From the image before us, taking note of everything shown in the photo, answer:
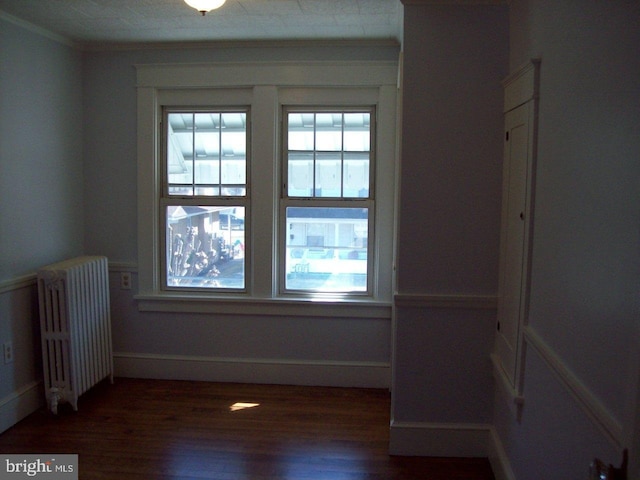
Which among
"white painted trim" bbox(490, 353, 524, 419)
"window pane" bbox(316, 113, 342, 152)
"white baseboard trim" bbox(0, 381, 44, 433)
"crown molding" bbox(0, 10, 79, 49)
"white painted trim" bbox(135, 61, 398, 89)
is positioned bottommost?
"white baseboard trim" bbox(0, 381, 44, 433)

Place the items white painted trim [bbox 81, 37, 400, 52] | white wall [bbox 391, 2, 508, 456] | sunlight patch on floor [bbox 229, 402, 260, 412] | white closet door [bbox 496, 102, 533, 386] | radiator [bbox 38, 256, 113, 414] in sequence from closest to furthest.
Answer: white closet door [bbox 496, 102, 533, 386] < white wall [bbox 391, 2, 508, 456] < radiator [bbox 38, 256, 113, 414] < sunlight patch on floor [bbox 229, 402, 260, 412] < white painted trim [bbox 81, 37, 400, 52]

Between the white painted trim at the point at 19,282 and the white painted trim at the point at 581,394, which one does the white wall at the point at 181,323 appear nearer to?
the white painted trim at the point at 19,282

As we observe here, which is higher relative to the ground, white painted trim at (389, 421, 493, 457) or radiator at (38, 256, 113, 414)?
radiator at (38, 256, 113, 414)

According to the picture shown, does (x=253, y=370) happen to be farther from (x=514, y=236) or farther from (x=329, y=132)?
(x=514, y=236)

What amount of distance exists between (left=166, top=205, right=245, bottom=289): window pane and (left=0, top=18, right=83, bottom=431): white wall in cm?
73

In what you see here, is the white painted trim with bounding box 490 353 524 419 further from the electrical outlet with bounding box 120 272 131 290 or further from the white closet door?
the electrical outlet with bounding box 120 272 131 290

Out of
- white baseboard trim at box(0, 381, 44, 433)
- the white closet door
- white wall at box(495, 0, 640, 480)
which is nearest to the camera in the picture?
white wall at box(495, 0, 640, 480)

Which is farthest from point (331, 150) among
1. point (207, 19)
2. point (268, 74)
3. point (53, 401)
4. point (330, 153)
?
point (53, 401)

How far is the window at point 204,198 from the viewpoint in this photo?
3902 mm

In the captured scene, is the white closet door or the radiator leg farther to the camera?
the radiator leg

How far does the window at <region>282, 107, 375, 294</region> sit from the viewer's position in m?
3.81

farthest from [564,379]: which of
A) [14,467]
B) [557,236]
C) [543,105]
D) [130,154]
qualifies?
[130,154]

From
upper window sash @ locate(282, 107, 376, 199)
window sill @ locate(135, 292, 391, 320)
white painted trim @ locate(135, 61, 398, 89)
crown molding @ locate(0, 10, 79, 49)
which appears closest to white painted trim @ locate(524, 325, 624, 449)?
window sill @ locate(135, 292, 391, 320)

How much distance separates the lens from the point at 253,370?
155 inches
